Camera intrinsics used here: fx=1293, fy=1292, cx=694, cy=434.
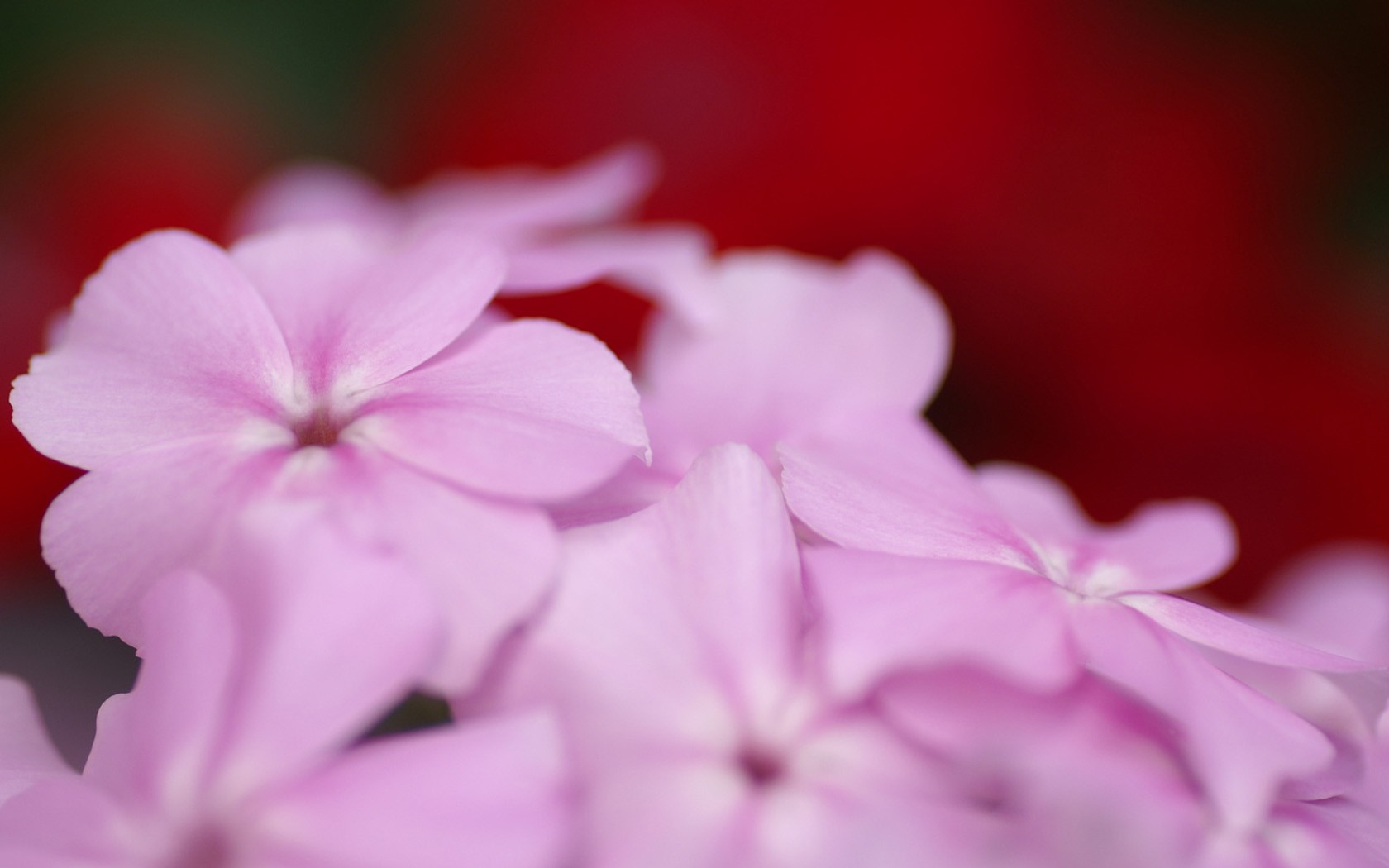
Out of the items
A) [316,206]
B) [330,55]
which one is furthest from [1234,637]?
[330,55]

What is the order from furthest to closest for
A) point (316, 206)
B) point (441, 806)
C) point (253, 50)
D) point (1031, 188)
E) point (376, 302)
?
point (253, 50)
point (1031, 188)
point (316, 206)
point (376, 302)
point (441, 806)

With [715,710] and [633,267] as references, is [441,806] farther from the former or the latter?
[633,267]

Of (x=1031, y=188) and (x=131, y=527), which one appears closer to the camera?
(x=131, y=527)

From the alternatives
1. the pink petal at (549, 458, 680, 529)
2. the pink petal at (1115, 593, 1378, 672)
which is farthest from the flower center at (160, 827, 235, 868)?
the pink petal at (1115, 593, 1378, 672)

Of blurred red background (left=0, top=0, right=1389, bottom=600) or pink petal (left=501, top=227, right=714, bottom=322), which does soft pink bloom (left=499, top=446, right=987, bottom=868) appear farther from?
blurred red background (left=0, top=0, right=1389, bottom=600)

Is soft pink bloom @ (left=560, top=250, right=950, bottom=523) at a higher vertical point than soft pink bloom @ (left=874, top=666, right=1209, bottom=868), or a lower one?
higher

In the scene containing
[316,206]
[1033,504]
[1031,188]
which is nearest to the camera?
[1033,504]
